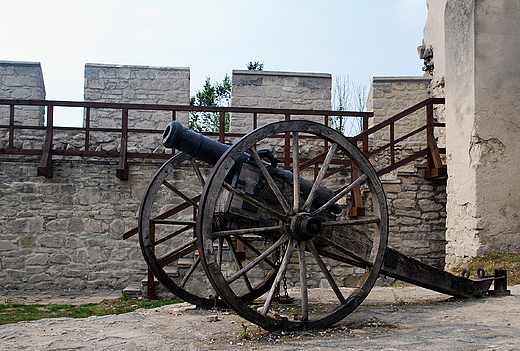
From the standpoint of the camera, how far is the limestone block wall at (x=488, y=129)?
601 centimetres

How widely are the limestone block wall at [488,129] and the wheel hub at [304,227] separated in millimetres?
3698

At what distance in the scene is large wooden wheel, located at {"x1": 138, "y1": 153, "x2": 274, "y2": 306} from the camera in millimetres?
4078

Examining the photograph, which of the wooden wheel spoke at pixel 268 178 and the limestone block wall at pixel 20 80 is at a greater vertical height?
the limestone block wall at pixel 20 80

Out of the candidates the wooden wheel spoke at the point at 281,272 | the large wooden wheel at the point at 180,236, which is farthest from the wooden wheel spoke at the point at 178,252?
the wooden wheel spoke at the point at 281,272

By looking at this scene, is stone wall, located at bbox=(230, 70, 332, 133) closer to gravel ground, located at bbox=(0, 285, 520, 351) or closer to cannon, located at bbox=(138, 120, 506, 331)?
cannon, located at bbox=(138, 120, 506, 331)

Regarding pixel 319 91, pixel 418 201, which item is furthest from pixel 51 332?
pixel 319 91

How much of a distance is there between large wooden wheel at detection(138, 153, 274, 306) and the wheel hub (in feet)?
4.03

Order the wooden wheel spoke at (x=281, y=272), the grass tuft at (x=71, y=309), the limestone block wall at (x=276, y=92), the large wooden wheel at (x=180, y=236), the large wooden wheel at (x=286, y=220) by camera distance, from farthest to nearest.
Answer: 1. the limestone block wall at (x=276, y=92)
2. the grass tuft at (x=71, y=309)
3. the large wooden wheel at (x=180, y=236)
4. the wooden wheel spoke at (x=281, y=272)
5. the large wooden wheel at (x=286, y=220)

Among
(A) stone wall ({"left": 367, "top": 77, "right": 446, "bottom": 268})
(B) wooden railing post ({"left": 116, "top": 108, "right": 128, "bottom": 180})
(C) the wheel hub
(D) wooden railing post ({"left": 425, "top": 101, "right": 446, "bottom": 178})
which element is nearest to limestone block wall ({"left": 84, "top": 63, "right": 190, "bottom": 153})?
(B) wooden railing post ({"left": 116, "top": 108, "right": 128, "bottom": 180})

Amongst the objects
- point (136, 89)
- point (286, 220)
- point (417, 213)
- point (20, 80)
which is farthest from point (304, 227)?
point (20, 80)

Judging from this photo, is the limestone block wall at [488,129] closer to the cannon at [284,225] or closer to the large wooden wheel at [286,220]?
the cannon at [284,225]

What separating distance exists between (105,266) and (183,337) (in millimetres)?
4545

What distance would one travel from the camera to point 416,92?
31.1 ft

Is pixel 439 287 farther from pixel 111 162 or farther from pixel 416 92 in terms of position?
pixel 416 92
